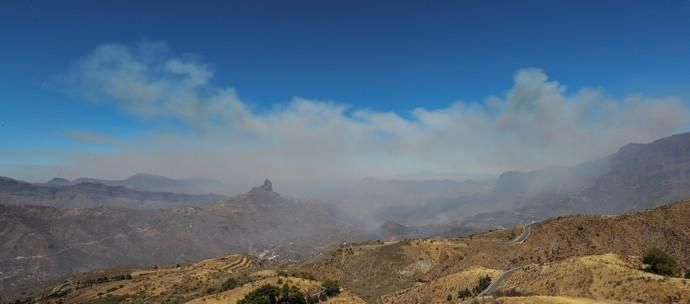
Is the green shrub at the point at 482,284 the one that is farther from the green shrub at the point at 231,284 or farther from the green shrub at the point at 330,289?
the green shrub at the point at 231,284

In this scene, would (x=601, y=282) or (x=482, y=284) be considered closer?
(x=601, y=282)

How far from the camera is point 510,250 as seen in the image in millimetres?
123250

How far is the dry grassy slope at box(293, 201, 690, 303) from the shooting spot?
353ft

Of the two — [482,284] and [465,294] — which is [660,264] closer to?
[482,284]

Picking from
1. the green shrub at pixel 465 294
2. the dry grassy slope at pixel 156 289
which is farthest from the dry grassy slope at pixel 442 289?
the dry grassy slope at pixel 156 289

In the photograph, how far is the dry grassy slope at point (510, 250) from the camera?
107500 millimetres

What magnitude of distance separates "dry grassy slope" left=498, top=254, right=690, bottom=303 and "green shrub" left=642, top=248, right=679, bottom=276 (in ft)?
6.84

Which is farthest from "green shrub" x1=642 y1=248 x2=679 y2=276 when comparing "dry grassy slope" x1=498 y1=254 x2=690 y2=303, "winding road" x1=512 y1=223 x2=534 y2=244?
"winding road" x1=512 y1=223 x2=534 y2=244

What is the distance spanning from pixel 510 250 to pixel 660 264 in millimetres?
50031

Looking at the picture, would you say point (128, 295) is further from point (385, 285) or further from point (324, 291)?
point (385, 285)

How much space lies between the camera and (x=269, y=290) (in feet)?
319

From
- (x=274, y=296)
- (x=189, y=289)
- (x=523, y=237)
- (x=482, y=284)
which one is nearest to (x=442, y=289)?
(x=482, y=284)

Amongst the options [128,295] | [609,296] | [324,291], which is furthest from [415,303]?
[128,295]

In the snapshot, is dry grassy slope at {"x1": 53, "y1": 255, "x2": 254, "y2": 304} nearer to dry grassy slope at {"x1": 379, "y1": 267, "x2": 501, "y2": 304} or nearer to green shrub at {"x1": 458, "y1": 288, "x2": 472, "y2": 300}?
dry grassy slope at {"x1": 379, "y1": 267, "x2": 501, "y2": 304}
